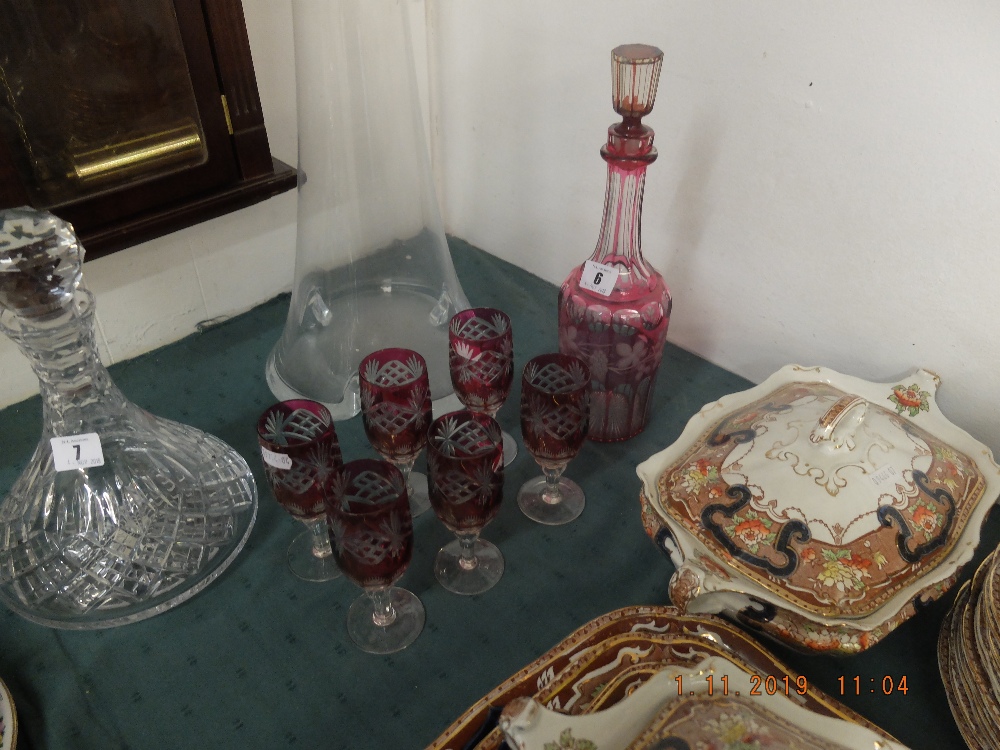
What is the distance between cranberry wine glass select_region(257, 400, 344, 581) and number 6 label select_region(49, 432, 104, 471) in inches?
6.5

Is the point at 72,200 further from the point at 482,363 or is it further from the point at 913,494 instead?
the point at 913,494

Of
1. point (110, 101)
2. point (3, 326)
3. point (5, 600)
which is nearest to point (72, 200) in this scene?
point (110, 101)

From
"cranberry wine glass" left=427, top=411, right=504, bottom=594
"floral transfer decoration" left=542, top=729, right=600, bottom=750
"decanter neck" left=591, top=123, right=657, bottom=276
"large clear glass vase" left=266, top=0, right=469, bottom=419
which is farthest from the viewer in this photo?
"large clear glass vase" left=266, top=0, right=469, bottom=419

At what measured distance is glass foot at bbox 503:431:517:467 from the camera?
85cm

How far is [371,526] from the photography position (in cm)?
55

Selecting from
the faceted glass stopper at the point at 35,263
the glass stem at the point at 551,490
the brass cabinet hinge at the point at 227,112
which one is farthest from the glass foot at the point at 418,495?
the brass cabinet hinge at the point at 227,112

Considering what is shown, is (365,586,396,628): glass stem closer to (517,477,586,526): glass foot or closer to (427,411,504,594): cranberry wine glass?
(427,411,504,594): cranberry wine glass

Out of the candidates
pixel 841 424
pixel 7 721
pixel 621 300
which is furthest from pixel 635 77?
pixel 7 721

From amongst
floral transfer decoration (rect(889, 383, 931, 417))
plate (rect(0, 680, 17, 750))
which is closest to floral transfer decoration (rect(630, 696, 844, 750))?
floral transfer decoration (rect(889, 383, 931, 417))

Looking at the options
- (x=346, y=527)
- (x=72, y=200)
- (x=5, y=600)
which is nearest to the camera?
(x=346, y=527)

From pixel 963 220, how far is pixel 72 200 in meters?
0.95

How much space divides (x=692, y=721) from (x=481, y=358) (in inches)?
14.6

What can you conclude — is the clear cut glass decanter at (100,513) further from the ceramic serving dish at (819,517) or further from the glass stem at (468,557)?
the ceramic serving dish at (819,517)

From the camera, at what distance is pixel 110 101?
2.79ft
